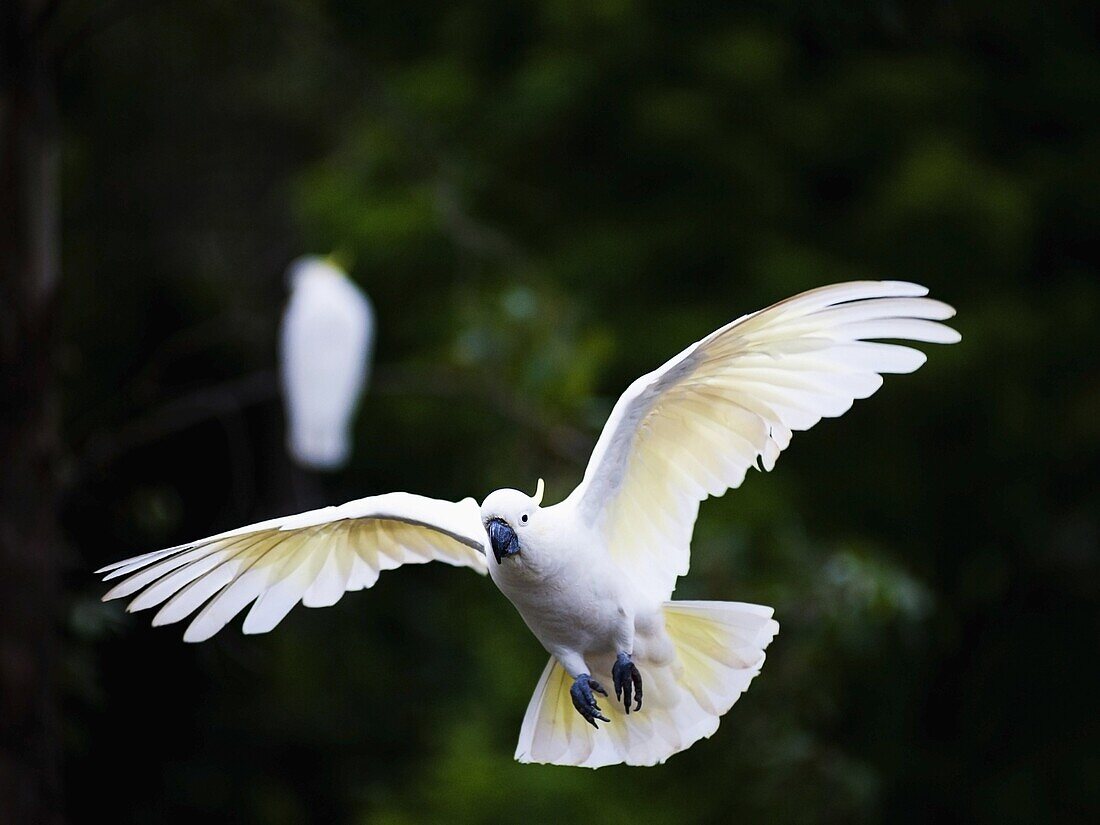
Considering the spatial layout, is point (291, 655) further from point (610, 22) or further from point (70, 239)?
point (610, 22)

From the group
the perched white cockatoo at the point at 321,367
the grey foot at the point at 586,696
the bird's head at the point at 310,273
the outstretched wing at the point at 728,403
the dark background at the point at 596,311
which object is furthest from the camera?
the dark background at the point at 596,311

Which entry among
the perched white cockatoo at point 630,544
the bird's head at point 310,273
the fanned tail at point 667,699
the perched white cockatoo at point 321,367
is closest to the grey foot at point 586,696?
the perched white cockatoo at point 630,544

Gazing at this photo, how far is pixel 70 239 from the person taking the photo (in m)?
7.18

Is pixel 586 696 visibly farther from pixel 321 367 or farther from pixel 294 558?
pixel 321 367

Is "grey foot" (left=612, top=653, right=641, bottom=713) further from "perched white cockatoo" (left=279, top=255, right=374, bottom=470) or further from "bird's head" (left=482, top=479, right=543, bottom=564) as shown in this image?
"perched white cockatoo" (left=279, top=255, right=374, bottom=470)

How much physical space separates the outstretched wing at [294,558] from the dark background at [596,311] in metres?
2.87

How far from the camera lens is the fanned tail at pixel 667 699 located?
2.76m

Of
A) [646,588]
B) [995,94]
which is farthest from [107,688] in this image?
[995,94]

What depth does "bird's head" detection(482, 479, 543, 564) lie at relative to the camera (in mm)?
2391

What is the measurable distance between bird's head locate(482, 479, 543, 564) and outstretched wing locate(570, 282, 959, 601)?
0.59 ft

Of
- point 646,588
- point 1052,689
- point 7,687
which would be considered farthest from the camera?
point 1052,689

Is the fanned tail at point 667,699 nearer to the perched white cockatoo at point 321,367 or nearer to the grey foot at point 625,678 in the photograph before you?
the grey foot at point 625,678

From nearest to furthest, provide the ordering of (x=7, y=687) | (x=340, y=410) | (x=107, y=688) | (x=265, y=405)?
(x=7, y=687) < (x=340, y=410) < (x=107, y=688) < (x=265, y=405)

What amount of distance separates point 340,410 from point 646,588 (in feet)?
6.36
